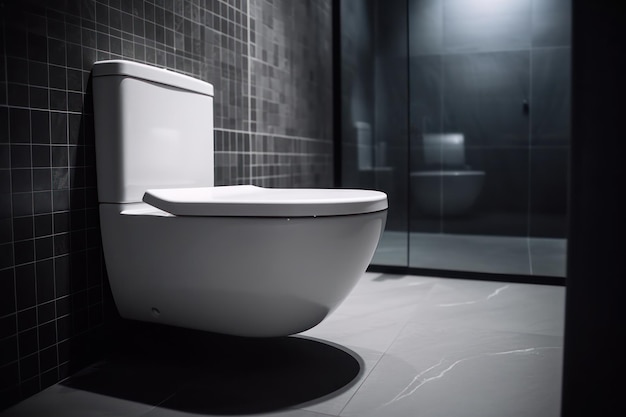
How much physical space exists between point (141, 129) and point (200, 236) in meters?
0.37

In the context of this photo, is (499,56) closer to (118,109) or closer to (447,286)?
(447,286)

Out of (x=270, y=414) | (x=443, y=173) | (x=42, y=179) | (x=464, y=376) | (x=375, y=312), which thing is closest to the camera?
(x=270, y=414)

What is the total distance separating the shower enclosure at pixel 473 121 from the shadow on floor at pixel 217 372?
140 cm

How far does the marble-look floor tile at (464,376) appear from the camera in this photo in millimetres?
1152

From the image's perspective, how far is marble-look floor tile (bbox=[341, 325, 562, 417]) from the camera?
1.15m

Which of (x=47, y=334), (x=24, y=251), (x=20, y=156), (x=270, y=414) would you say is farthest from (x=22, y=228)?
(x=270, y=414)

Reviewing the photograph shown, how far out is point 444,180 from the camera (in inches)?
122

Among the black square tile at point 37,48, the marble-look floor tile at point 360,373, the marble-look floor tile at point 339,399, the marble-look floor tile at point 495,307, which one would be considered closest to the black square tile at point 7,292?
the marble-look floor tile at point 360,373

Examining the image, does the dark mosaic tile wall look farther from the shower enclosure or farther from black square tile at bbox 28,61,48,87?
the shower enclosure

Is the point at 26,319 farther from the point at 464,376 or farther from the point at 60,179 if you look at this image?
the point at 464,376

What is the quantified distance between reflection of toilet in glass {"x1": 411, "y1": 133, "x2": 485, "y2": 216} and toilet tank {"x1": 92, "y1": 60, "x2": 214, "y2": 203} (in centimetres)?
174

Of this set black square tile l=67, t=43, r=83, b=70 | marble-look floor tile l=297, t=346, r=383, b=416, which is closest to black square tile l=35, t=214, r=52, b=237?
black square tile l=67, t=43, r=83, b=70

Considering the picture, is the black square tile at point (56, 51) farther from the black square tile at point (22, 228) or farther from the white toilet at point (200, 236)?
the black square tile at point (22, 228)

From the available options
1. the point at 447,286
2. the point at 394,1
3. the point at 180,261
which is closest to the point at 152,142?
the point at 180,261
